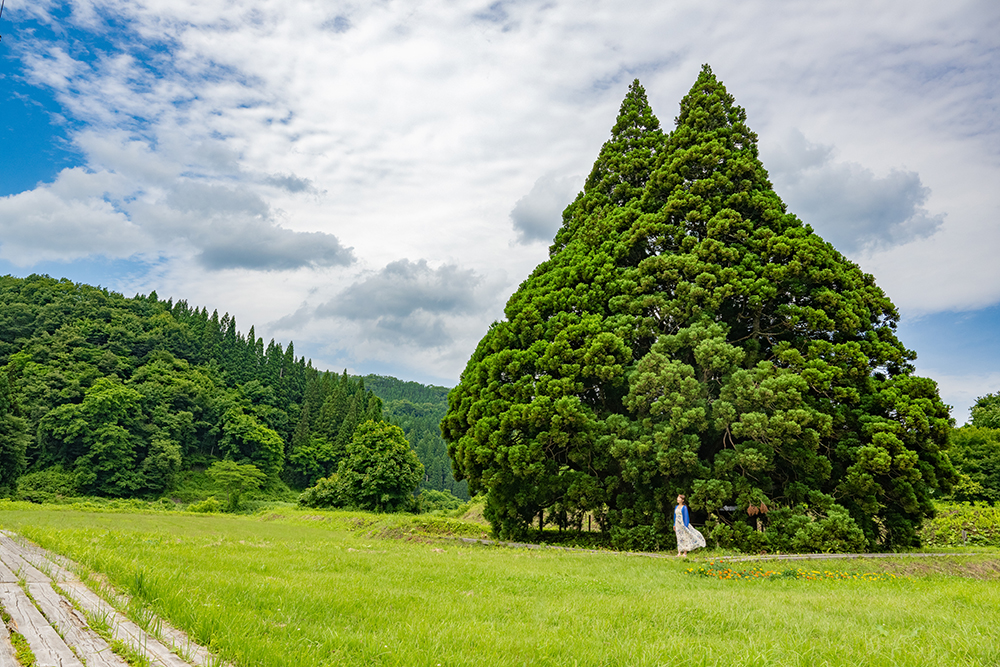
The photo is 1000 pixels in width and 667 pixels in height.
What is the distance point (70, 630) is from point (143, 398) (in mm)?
68806

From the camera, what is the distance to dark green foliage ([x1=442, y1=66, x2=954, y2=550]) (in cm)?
1471

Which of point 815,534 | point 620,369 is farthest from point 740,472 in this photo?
point 620,369

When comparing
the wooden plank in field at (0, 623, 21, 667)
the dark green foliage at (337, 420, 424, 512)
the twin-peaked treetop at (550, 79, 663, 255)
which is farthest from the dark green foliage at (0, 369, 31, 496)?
the wooden plank in field at (0, 623, 21, 667)

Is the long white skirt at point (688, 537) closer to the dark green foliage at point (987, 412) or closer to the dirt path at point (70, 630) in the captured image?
the dirt path at point (70, 630)

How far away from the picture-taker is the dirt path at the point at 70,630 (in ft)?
11.2

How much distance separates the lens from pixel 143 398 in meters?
61.7

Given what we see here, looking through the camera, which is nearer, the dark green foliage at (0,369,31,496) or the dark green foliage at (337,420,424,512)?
the dark green foliage at (337,420,424,512)

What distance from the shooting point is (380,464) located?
4306 cm

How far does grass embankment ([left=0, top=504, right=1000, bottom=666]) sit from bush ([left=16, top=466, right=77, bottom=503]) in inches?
1832

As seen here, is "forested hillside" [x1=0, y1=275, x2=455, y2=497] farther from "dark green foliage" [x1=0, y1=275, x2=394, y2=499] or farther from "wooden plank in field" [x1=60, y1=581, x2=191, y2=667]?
"wooden plank in field" [x1=60, y1=581, x2=191, y2=667]

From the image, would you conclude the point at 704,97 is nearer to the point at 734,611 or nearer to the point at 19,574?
the point at 734,611

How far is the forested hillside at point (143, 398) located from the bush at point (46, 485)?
17 centimetres

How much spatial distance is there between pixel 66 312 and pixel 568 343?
8146cm

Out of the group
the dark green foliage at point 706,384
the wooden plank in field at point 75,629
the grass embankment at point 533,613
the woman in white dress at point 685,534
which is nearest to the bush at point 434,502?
the dark green foliage at point 706,384
